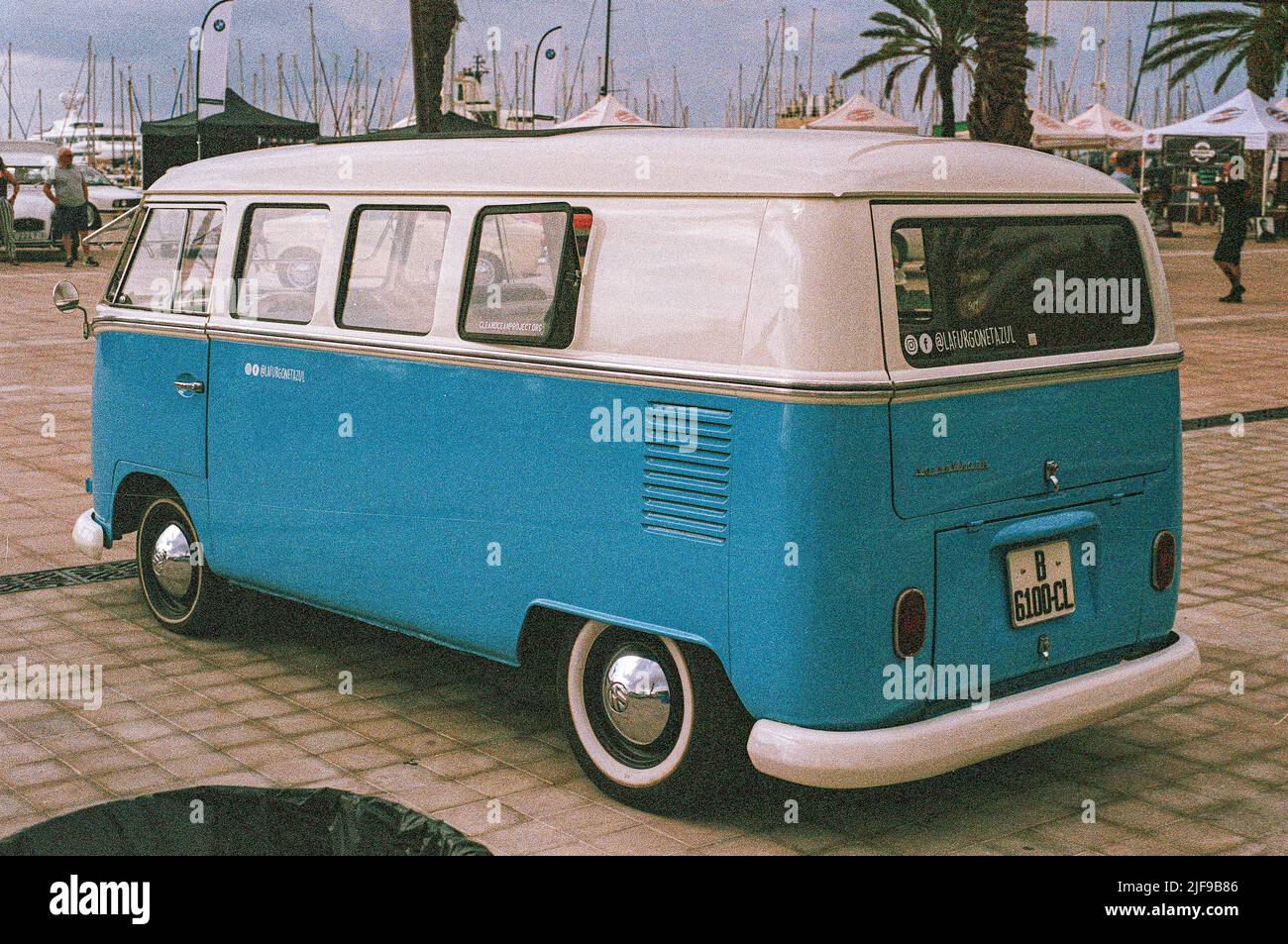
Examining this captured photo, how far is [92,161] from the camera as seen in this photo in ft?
155

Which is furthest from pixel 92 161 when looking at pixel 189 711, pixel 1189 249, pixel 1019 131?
pixel 189 711

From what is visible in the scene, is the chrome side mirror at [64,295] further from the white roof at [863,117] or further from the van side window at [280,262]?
the white roof at [863,117]

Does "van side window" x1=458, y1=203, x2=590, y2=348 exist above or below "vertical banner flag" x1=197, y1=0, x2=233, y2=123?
below

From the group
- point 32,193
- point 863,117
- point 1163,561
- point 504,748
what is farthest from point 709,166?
point 863,117

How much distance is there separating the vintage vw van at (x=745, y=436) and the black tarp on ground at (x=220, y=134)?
21309 mm

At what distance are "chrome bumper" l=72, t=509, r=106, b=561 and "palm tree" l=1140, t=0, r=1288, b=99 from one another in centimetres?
3763

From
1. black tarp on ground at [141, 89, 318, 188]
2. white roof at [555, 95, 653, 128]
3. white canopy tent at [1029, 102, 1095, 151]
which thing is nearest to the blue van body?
black tarp on ground at [141, 89, 318, 188]

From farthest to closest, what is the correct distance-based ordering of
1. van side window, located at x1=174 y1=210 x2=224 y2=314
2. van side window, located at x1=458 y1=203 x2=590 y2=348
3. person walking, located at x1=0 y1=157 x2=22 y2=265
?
person walking, located at x1=0 y1=157 x2=22 y2=265
van side window, located at x1=174 y1=210 x2=224 y2=314
van side window, located at x1=458 y1=203 x2=590 y2=348

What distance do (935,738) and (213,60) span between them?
2275cm

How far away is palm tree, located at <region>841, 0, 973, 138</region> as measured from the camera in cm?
3900

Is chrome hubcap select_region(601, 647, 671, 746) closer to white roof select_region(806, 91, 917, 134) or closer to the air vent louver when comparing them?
the air vent louver

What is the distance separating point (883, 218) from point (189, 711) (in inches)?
122

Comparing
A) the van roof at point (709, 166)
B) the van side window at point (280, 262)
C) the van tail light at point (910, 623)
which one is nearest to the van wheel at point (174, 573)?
the van side window at point (280, 262)
